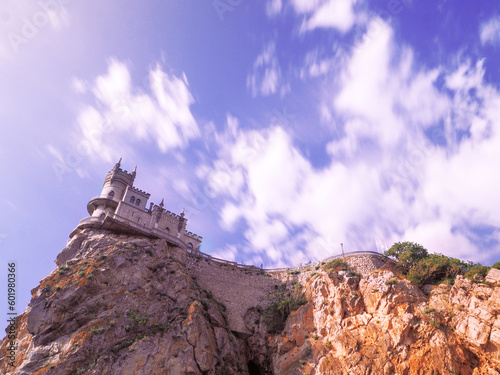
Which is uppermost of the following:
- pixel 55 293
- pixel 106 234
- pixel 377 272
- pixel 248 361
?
pixel 106 234

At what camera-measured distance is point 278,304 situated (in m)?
42.5

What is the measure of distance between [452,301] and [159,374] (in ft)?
94.1

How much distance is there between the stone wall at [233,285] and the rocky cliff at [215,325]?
153 cm

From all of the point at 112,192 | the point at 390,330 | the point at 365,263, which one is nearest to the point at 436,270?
the point at 365,263

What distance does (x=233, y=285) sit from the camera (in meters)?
45.2

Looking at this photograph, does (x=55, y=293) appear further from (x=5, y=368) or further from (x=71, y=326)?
(x=5, y=368)

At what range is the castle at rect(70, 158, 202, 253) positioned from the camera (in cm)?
4300

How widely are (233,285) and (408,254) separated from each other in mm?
22874

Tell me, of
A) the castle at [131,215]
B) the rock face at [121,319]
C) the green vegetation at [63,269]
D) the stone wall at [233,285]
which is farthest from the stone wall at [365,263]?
the green vegetation at [63,269]

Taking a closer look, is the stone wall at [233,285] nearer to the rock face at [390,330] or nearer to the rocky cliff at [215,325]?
the rocky cliff at [215,325]

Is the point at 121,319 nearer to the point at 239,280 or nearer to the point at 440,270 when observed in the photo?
the point at 239,280

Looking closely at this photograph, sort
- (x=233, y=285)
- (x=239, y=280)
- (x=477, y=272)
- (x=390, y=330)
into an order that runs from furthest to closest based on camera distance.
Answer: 1. (x=239, y=280)
2. (x=233, y=285)
3. (x=477, y=272)
4. (x=390, y=330)

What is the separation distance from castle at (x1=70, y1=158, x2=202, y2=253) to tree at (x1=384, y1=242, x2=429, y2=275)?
27941 millimetres

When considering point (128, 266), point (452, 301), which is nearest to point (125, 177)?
point (128, 266)
